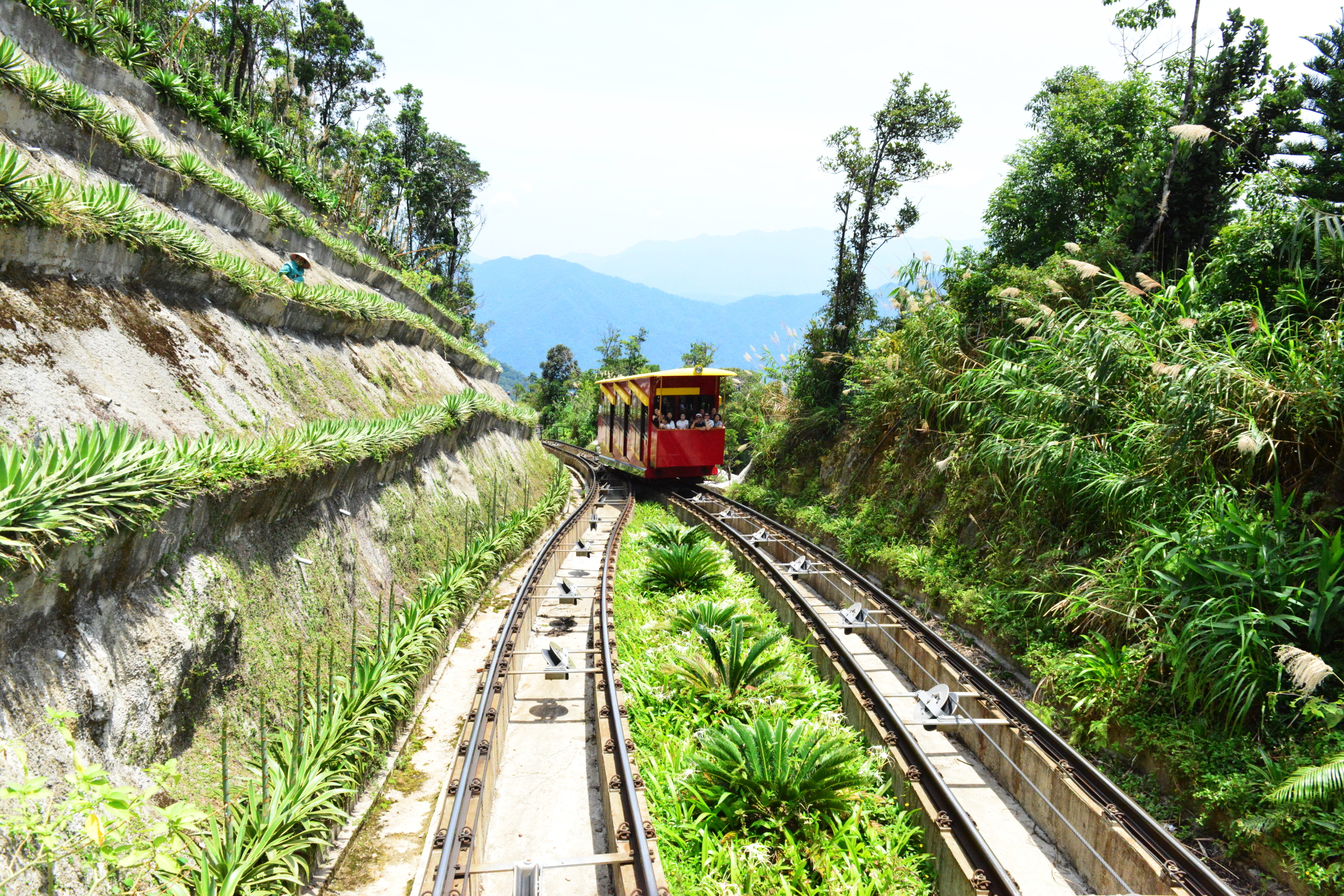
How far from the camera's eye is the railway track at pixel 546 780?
480 cm

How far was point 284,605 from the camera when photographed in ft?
21.0

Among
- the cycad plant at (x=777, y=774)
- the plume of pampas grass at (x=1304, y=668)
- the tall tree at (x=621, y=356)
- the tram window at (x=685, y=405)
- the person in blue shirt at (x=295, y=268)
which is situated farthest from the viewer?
the tall tree at (x=621, y=356)

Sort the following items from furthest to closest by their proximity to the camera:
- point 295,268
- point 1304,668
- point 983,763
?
1. point 295,268
2. point 983,763
3. point 1304,668

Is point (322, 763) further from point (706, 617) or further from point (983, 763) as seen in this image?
point (983, 763)

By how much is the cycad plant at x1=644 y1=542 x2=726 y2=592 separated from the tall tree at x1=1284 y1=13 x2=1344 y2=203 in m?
9.01

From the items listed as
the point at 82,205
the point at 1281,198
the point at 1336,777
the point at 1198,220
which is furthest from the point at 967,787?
the point at 1198,220

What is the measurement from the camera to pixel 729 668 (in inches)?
295

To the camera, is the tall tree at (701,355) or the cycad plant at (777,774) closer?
the cycad plant at (777,774)

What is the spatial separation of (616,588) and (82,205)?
7.95 metres

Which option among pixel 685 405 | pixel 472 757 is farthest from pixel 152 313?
pixel 685 405

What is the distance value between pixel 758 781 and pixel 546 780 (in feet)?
6.60

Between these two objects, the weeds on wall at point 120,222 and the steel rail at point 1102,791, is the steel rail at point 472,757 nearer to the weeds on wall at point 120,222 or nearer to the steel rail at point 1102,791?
the steel rail at point 1102,791

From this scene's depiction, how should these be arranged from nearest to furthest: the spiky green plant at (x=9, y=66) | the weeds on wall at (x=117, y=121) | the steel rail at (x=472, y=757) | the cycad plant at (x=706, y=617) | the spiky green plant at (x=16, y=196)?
the steel rail at (x=472, y=757)
the spiky green plant at (x=16, y=196)
the spiky green plant at (x=9, y=66)
the weeds on wall at (x=117, y=121)
the cycad plant at (x=706, y=617)

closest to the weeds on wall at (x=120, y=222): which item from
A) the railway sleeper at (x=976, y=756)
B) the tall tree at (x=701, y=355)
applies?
the railway sleeper at (x=976, y=756)
